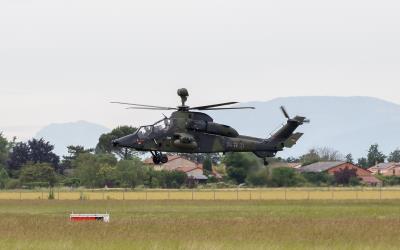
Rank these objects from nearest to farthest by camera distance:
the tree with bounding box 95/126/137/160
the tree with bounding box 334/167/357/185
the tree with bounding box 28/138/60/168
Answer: the tree with bounding box 334/167/357/185 → the tree with bounding box 95/126/137/160 → the tree with bounding box 28/138/60/168

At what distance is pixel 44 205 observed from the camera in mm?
78938

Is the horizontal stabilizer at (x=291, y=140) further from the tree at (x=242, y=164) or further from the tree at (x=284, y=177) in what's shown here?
the tree at (x=284, y=177)

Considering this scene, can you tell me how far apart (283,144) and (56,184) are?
77.4 metres

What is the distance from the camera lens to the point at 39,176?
129250mm

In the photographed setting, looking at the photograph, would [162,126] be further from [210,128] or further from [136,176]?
[136,176]

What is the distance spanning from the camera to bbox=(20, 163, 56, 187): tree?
129 metres

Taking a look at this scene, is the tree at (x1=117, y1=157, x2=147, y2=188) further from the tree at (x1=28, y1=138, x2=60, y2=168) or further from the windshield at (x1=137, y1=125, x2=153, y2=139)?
the windshield at (x1=137, y1=125, x2=153, y2=139)

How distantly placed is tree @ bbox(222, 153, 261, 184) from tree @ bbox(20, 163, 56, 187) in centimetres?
4634

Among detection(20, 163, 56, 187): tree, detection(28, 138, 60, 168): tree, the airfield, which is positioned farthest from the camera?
detection(28, 138, 60, 168): tree

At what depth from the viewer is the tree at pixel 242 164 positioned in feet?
263

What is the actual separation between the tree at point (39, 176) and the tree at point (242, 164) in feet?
152

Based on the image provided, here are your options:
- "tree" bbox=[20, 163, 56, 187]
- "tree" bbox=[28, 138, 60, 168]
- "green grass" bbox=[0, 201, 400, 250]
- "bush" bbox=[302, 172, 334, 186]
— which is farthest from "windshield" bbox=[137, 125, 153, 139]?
"tree" bbox=[28, 138, 60, 168]

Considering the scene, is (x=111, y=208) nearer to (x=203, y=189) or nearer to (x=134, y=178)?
(x=203, y=189)

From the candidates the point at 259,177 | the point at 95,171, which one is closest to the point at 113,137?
the point at 95,171
